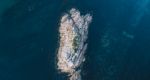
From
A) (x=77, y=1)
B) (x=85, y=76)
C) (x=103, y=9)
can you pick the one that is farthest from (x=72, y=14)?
(x=85, y=76)

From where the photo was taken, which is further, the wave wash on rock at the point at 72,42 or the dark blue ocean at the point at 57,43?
the wave wash on rock at the point at 72,42

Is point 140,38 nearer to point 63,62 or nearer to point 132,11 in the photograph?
point 132,11

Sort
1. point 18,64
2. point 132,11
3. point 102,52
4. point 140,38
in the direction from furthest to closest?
point 132,11, point 140,38, point 102,52, point 18,64

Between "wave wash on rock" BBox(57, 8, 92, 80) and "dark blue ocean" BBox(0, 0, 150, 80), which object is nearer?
"dark blue ocean" BBox(0, 0, 150, 80)
